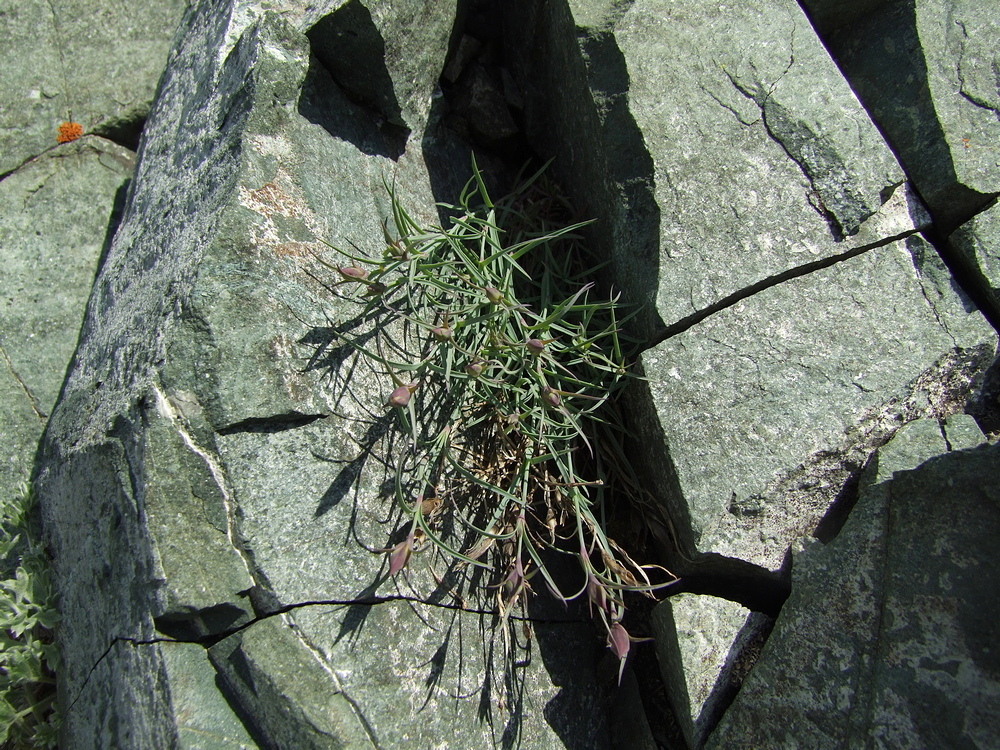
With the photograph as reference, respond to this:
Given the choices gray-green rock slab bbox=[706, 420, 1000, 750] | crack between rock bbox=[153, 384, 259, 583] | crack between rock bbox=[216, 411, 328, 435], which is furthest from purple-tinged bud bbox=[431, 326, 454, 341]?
gray-green rock slab bbox=[706, 420, 1000, 750]

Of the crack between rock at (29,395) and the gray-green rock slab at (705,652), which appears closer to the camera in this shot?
the gray-green rock slab at (705,652)

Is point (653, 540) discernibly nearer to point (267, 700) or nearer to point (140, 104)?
point (267, 700)

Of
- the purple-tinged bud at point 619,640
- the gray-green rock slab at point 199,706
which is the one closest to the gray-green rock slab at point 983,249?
the purple-tinged bud at point 619,640

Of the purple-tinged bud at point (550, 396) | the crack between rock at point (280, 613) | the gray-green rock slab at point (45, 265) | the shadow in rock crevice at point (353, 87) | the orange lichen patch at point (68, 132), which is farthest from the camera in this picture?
the orange lichen patch at point (68, 132)

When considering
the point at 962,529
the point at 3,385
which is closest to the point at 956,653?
the point at 962,529

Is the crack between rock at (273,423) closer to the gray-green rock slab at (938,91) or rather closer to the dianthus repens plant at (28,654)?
the dianthus repens plant at (28,654)

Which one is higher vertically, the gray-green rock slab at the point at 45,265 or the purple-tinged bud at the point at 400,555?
the gray-green rock slab at the point at 45,265

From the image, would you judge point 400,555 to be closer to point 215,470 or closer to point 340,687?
point 340,687
